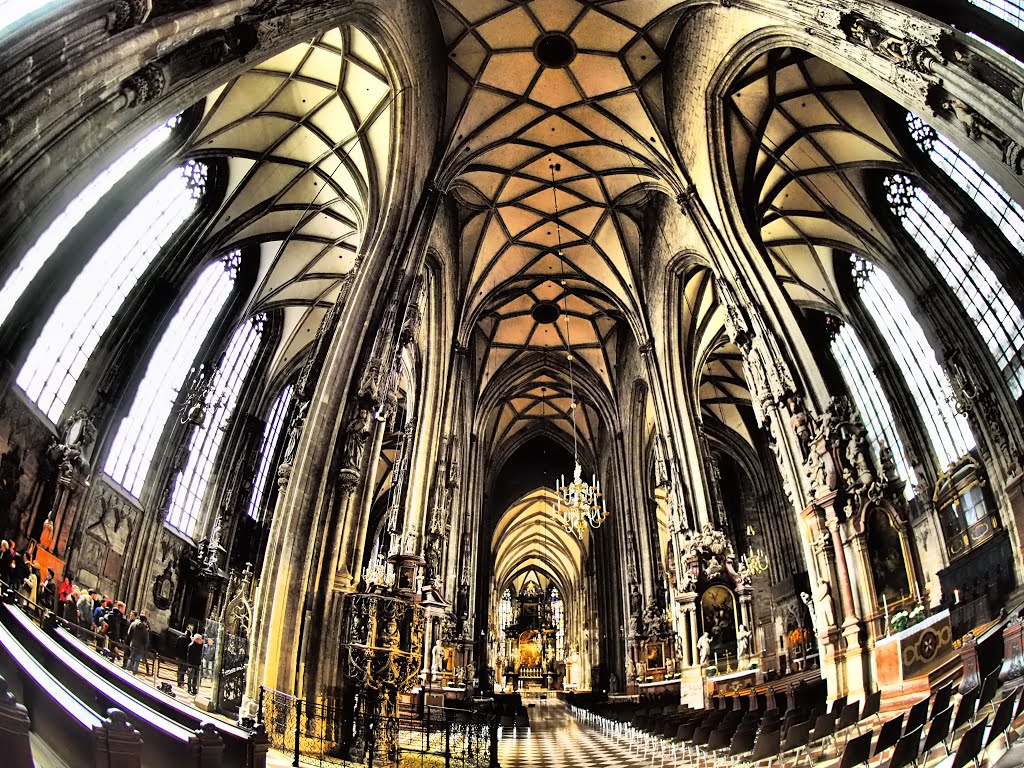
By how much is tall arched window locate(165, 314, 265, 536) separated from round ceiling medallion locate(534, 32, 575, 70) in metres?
13.9

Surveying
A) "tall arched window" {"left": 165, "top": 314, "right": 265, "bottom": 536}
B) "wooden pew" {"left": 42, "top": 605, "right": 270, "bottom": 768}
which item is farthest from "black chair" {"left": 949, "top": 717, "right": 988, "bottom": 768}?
"tall arched window" {"left": 165, "top": 314, "right": 265, "bottom": 536}

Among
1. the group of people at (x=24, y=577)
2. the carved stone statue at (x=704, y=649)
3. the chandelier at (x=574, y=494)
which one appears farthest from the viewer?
the carved stone statue at (x=704, y=649)

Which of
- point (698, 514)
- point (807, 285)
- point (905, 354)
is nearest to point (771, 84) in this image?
point (807, 285)

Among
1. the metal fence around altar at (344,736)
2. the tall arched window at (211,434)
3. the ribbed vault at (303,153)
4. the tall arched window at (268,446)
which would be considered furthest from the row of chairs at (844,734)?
the tall arched window at (268,446)

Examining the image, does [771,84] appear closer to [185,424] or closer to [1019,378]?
[1019,378]

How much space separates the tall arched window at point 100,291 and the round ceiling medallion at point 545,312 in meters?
15.5

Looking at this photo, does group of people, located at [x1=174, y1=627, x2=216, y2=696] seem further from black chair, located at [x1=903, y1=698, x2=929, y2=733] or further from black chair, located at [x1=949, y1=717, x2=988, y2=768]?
black chair, located at [x1=949, y1=717, x2=988, y2=768]

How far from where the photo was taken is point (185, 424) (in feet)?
59.9

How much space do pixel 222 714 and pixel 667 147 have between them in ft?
61.6

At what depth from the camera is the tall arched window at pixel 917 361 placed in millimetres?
17188

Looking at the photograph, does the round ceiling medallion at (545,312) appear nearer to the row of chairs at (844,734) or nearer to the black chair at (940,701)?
the row of chairs at (844,734)

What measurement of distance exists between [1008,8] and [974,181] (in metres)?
5.64

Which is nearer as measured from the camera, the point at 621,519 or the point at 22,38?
the point at 22,38

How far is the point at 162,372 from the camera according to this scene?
17.7 metres
